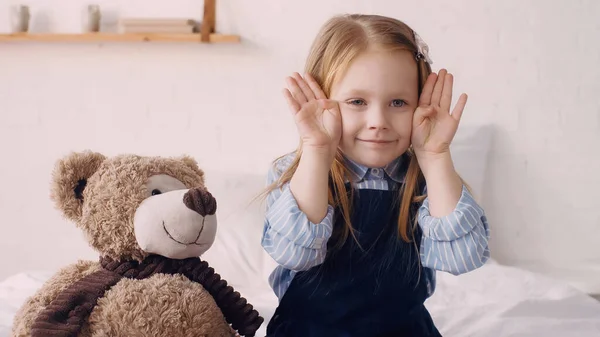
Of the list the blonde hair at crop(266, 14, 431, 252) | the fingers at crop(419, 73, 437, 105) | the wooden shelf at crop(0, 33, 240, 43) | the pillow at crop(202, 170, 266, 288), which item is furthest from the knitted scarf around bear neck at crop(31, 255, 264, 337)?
the wooden shelf at crop(0, 33, 240, 43)

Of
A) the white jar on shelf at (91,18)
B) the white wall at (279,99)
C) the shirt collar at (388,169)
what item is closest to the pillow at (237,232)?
the white wall at (279,99)

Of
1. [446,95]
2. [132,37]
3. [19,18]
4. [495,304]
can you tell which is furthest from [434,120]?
[19,18]

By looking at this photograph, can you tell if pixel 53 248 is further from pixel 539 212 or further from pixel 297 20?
pixel 539 212

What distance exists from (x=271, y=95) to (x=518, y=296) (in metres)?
1.13

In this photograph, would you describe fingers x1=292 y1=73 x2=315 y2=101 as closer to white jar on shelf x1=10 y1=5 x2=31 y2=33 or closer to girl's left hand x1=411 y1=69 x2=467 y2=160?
girl's left hand x1=411 y1=69 x2=467 y2=160

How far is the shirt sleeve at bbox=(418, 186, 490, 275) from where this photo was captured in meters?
1.12

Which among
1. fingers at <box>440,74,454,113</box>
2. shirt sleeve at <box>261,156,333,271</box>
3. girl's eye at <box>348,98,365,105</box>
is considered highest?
fingers at <box>440,74,454,113</box>

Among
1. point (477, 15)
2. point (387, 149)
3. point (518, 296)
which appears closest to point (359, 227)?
point (387, 149)

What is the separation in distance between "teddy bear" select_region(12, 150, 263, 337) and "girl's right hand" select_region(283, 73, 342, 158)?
18 cm

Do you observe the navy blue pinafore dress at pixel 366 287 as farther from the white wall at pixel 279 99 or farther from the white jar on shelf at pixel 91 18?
the white jar on shelf at pixel 91 18

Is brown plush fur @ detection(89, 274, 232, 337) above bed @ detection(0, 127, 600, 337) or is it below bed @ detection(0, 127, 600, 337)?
above

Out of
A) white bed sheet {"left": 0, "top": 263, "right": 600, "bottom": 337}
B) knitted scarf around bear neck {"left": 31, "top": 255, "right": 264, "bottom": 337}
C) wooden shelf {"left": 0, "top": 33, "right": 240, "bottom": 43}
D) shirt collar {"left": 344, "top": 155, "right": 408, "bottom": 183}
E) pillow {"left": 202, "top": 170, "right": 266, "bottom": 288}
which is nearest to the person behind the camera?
knitted scarf around bear neck {"left": 31, "top": 255, "right": 264, "bottom": 337}

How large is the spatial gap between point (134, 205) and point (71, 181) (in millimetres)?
126

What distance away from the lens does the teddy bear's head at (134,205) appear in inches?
41.3
